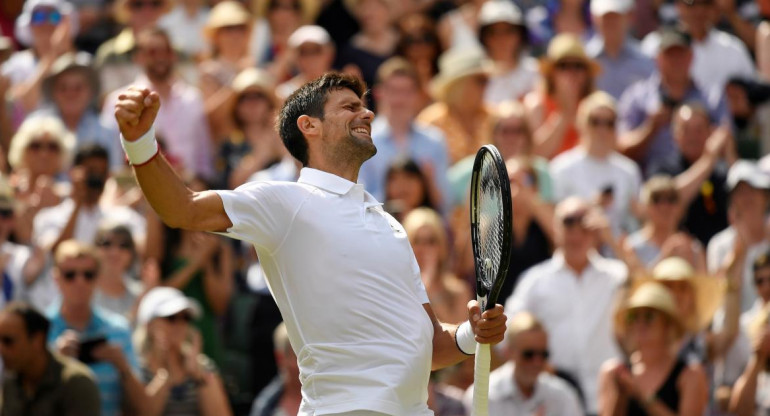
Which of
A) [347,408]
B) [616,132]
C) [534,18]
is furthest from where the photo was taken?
[534,18]

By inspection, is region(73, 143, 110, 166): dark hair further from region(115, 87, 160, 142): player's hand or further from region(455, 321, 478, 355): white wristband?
region(115, 87, 160, 142): player's hand

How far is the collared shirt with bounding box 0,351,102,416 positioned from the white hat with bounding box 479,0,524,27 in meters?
5.40

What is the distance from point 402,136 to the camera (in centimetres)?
1127

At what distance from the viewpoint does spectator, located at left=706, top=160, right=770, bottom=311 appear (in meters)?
10.1

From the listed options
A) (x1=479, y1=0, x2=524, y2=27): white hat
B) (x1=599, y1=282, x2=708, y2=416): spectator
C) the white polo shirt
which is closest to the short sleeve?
the white polo shirt

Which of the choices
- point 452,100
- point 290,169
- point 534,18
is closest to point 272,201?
point 290,169

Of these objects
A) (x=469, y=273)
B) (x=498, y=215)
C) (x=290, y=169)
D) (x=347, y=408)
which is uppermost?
(x=498, y=215)

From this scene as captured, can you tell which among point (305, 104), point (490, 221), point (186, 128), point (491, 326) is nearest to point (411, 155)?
point (186, 128)

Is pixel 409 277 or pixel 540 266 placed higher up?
pixel 409 277

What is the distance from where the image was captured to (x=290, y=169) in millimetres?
10711

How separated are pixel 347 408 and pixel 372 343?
24 cm

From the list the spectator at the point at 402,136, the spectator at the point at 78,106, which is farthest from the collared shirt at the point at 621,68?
the spectator at the point at 78,106

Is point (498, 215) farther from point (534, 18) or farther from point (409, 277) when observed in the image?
point (534, 18)

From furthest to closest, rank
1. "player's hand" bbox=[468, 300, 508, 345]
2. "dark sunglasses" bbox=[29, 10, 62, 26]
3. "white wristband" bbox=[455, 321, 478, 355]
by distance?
"dark sunglasses" bbox=[29, 10, 62, 26]
"white wristband" bbox=[455, 321, 478, 355]
"player's hand" bbox=[468, 300, 508, 345]
